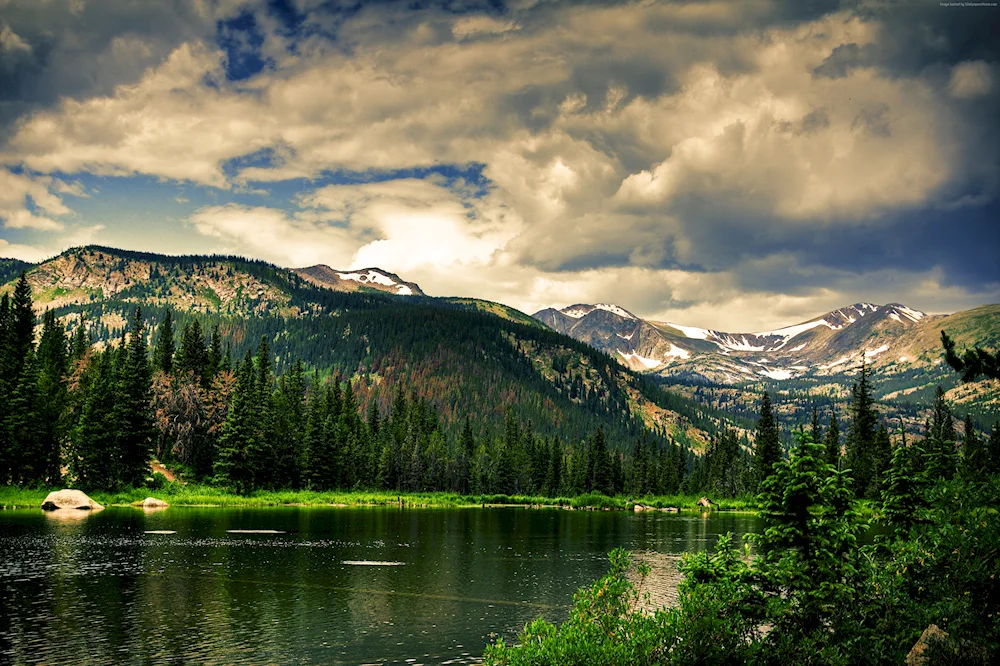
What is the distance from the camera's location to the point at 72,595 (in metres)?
46.3

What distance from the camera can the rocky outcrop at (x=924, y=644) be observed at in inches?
703

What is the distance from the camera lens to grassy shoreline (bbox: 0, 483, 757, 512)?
4357 inches

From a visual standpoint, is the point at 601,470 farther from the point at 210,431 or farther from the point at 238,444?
the point at 210,431

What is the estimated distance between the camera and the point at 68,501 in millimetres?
102375

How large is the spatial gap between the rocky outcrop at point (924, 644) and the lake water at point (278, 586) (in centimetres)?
2211

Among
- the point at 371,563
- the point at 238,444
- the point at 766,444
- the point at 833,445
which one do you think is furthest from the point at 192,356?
the point at 833,445

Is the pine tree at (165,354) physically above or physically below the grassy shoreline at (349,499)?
above

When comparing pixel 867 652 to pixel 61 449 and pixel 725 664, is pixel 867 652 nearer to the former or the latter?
pixel 725 664

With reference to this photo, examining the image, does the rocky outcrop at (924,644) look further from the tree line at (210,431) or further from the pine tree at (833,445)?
the pine tree at (833,445)

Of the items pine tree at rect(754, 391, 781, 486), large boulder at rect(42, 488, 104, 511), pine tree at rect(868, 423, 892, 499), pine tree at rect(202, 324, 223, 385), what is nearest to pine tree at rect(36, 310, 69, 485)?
large boulder at rect(42, 488, 104, 511)

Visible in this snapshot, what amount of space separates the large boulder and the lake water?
99.0 inches

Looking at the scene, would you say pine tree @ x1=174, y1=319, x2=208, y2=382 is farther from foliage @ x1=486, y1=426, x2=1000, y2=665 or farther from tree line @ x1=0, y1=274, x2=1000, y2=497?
foliage @ x1=486, y1=426, x2=1000, y2=665

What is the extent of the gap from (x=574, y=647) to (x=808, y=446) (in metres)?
15.4

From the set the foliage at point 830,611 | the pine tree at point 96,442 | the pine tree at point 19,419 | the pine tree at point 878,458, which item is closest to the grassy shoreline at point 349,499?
the pine tree at point 96,442
